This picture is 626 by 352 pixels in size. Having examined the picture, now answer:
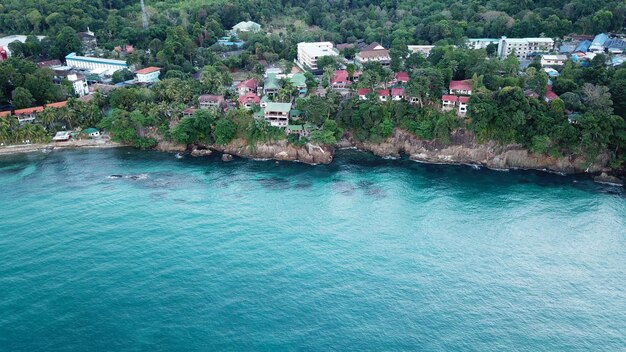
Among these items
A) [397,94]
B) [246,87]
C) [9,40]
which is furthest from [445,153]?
[9,40]

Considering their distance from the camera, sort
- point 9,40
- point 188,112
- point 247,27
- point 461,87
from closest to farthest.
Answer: point 461,87
point 188,112
point 9,40
point 247,27

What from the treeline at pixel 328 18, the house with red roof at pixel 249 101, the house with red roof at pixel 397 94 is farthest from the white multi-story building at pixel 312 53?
the house with red roof at pixel 397 94

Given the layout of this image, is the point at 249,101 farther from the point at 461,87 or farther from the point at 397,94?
the point at 461,87

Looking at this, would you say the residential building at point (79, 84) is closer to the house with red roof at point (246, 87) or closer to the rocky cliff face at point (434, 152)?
the rocky cliff face at point (434, 152)

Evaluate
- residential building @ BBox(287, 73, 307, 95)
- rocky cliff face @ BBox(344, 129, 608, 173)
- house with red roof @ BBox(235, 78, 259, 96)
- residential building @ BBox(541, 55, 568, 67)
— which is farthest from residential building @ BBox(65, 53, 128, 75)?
residential building @ BBox(541, 55, 568, 67)

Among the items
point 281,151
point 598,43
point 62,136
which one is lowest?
point 281,151

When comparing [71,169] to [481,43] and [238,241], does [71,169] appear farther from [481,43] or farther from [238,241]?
[481,43]

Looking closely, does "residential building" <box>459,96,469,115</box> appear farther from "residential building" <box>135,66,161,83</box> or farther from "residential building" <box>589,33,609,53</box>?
"residential building" <box>135,66,161,83</box>
